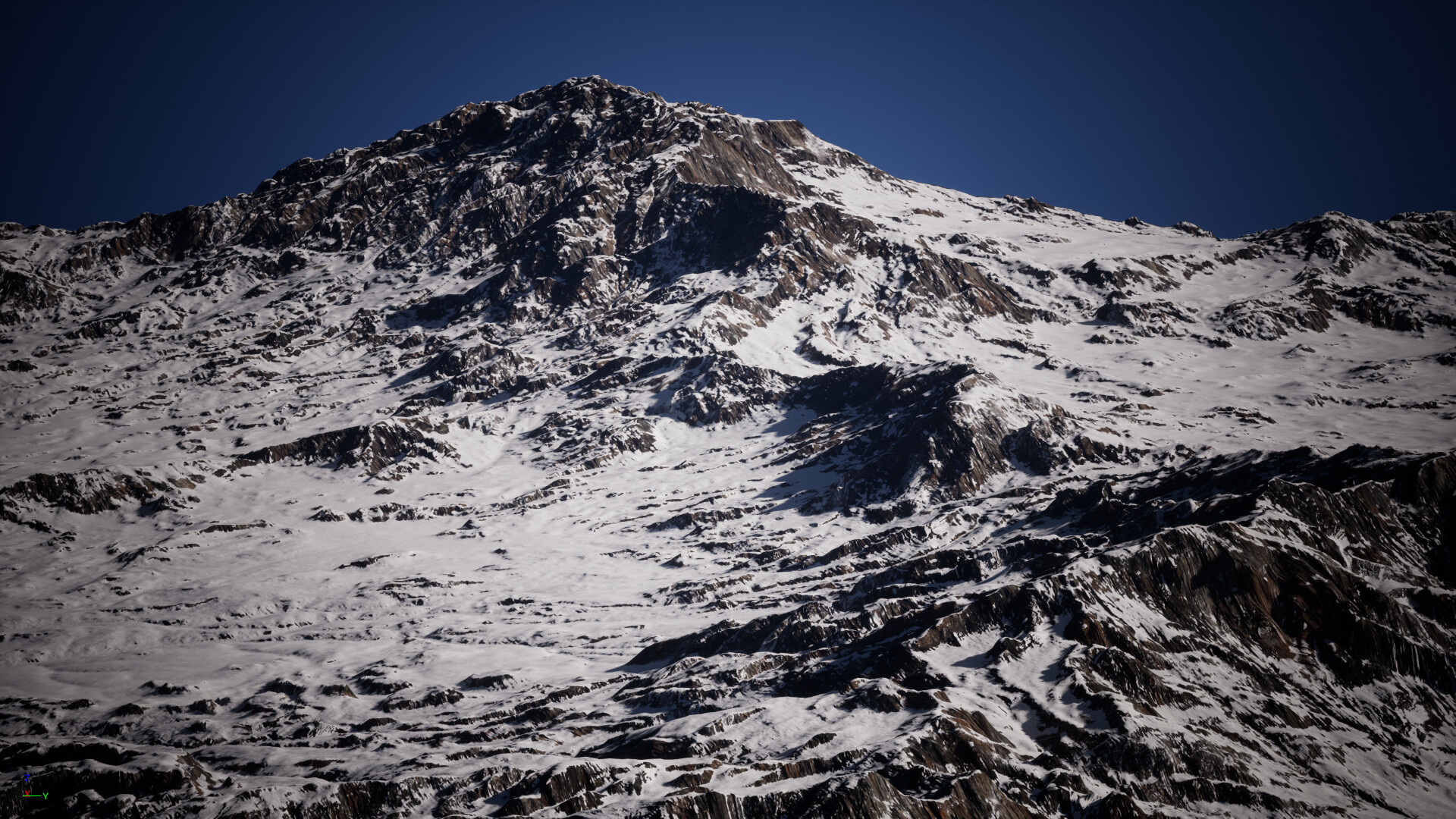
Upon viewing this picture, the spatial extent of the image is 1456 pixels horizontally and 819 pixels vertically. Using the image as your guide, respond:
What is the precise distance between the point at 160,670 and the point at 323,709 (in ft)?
127

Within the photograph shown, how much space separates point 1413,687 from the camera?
136 meters

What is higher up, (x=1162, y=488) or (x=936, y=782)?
(x=1162, y=488)

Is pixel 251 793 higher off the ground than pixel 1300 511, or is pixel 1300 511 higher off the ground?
pixel 1300 511

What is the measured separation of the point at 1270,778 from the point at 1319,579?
36.7 meters

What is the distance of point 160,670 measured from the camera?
7623 inches

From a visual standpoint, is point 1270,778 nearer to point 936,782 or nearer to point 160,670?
point 936,782

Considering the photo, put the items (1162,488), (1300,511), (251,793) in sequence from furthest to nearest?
(1162,488) < (1300,511) < (251,793)

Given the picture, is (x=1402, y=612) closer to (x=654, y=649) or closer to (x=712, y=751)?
(x=712, y=751)

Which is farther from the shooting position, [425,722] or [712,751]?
[425,722]

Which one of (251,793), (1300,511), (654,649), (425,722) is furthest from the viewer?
(654,649)

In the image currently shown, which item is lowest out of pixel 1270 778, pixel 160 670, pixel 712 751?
pixel 1270 778

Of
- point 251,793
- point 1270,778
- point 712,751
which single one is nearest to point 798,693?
point 712,751

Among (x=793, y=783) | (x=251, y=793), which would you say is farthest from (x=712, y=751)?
(x=251, y=793)

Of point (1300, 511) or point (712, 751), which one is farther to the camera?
point (1300, 511)
